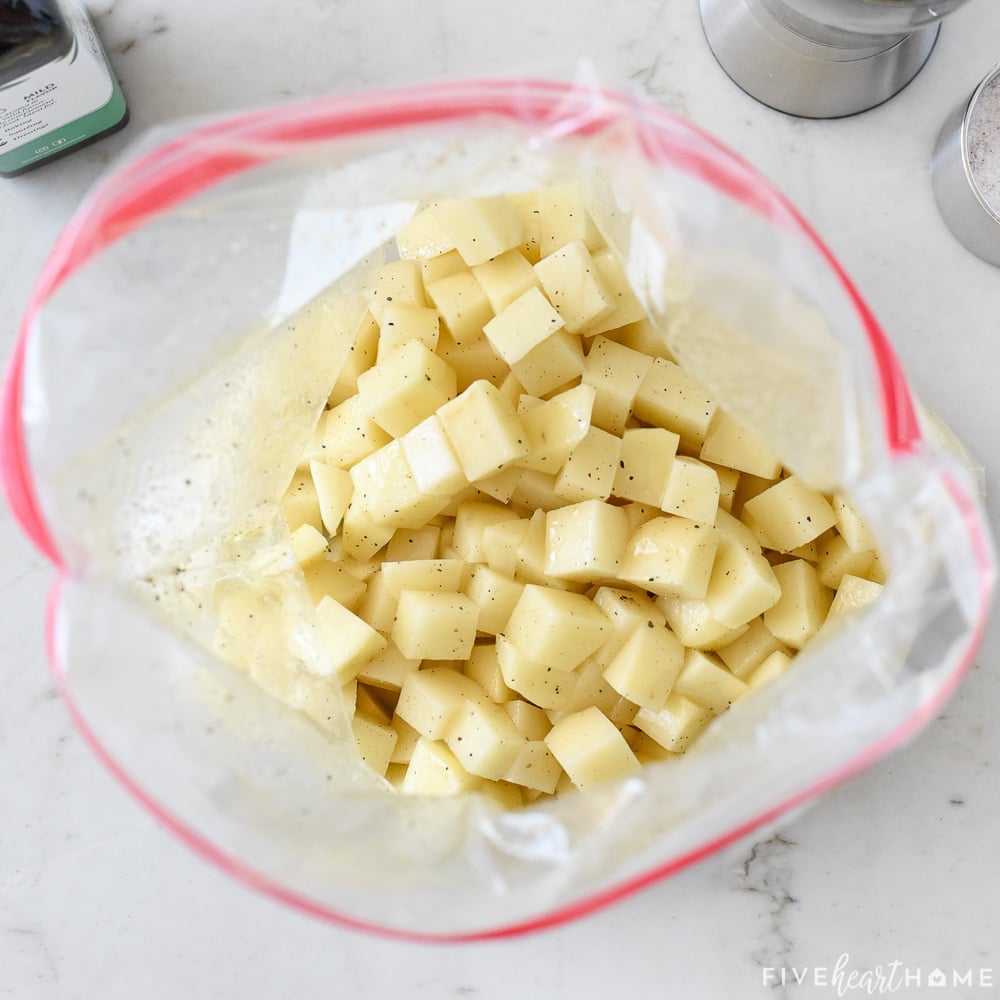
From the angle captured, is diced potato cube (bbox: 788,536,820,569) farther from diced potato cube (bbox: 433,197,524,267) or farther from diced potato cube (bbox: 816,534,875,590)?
diced potato cube (bbox: 433,197,524,267)

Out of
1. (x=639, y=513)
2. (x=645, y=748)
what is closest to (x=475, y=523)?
(x=639, y=513)

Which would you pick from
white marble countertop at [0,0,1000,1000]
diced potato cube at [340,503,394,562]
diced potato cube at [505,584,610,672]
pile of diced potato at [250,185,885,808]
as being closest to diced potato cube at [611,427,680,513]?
pile of diced potato at [250,185,885,808]

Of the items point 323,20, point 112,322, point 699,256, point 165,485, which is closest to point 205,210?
point 112,322

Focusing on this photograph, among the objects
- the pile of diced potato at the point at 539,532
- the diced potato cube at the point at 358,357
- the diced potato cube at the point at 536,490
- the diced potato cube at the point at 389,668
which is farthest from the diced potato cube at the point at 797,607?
the diced potato cube at the point at 358,357

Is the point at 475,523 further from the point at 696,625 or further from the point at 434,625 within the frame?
the point at 696,625

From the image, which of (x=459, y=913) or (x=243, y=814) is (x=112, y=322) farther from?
(x=459, y=913)

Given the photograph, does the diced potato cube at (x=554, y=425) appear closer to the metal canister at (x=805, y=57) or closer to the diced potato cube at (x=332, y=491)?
the diced potato cube at (x=332, y=491)
